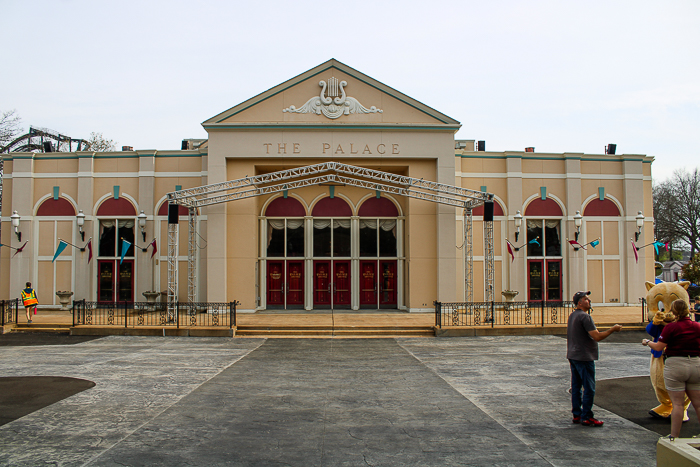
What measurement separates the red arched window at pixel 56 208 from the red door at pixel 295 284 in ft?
37.0

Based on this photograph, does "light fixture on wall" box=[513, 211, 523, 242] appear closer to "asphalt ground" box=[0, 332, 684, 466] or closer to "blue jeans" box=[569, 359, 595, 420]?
"asphalt ground" box=[0, 332, 684, 466]

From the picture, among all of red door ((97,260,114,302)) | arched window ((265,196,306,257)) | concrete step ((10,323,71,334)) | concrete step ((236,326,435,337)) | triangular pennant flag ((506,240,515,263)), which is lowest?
concrete step ((236,326,435,337))

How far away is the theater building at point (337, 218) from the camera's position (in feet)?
69.9

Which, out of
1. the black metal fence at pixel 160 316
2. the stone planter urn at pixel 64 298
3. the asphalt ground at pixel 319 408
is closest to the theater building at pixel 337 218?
the stone planter urn at pixel 64 298

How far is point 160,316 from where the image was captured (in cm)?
1961

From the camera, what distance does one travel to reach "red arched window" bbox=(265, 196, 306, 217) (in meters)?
23.2

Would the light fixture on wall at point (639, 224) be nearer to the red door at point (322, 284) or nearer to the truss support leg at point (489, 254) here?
the truss support leg at point (489, 254)

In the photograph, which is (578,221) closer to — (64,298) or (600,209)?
(600,209)

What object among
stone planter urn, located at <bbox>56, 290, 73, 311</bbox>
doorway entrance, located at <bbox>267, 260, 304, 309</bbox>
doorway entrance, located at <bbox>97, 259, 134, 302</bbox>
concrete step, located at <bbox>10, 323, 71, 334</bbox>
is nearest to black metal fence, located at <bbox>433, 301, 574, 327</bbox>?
doorway entrance, located at <bbox>267, 260, 304, 309</bbox>

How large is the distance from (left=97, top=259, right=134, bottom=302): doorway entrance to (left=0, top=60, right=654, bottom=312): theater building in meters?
0.07

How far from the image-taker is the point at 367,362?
11969mm

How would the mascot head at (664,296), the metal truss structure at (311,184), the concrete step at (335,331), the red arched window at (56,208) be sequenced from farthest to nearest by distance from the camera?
the red arched window at (56,208), the metal truss structure at (311,184), the concrete step at (335,331), the mascot head at (664,296)

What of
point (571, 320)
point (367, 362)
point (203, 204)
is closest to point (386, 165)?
point (203, 204)

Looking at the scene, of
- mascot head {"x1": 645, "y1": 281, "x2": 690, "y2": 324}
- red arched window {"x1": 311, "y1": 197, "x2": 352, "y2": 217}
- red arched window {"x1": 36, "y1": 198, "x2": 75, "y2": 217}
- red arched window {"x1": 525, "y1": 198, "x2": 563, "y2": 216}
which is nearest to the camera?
mascot head {"x1": 645, "y1": 281, "x2": 690, "y2": 324}
